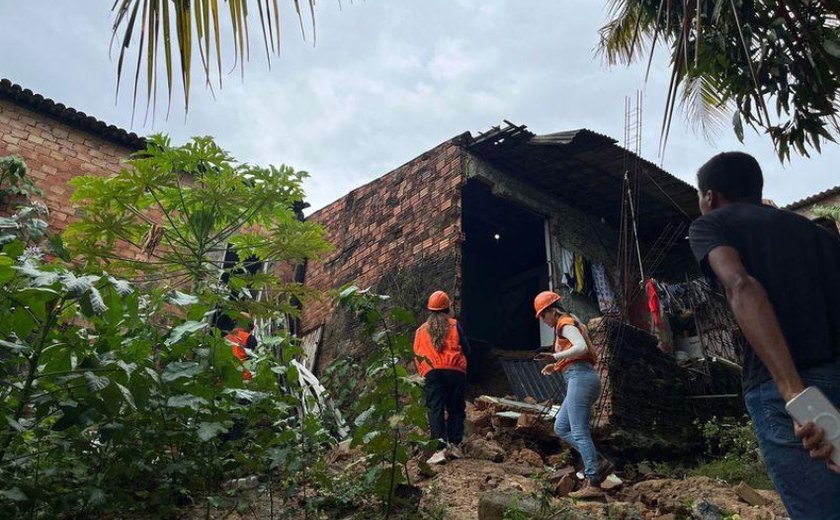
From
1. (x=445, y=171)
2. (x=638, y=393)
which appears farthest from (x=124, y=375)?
(x=445, y=171)

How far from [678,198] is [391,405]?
8566mm

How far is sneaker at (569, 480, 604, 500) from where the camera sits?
16.6ft

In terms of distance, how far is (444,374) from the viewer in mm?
6434

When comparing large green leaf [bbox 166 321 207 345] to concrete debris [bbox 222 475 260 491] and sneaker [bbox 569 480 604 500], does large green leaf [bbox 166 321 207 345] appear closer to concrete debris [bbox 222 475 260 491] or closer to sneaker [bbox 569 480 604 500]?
concrete debris [bbox 222 475 260 491]

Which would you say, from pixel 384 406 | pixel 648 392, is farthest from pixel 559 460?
pixel 384 406

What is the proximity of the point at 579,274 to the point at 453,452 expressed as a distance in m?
5.50

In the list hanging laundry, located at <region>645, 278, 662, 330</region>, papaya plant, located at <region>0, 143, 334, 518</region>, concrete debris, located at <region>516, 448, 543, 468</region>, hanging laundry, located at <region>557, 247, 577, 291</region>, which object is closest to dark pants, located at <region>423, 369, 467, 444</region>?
concrete debris, located at <region>516, 448, 543, 468</region>

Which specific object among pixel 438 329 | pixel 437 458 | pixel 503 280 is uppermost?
pixel 503 280

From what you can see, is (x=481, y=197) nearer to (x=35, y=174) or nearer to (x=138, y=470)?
(x=35, y=174)

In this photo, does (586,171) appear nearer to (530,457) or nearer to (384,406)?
(530,457)

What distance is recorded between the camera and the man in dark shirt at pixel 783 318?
74.7 inches

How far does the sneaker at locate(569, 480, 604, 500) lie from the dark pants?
1.48 meters

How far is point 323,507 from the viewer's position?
13.7 feet

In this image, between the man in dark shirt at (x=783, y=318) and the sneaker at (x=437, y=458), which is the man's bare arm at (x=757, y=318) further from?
the sneaker at (x=437, y=458)
